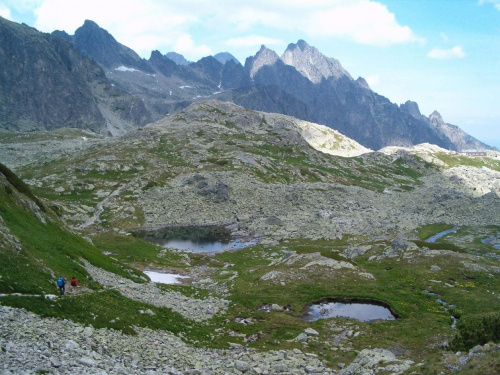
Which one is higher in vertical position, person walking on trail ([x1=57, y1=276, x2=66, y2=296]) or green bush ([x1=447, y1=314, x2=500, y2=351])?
person walking on trail ([x1=57, y1=276, x2=66, y2=296])

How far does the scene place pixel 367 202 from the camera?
484 feet

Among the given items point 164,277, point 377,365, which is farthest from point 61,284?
point 164,277

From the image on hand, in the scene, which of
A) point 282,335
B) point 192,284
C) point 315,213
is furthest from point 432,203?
point 282,335

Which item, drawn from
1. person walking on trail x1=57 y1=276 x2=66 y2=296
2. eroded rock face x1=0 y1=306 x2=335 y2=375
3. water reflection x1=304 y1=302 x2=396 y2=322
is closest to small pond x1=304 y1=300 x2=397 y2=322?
water reflection x1=304 y1=302 x2=396 y2=322

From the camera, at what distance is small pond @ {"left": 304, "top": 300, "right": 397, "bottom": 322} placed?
43.6 m

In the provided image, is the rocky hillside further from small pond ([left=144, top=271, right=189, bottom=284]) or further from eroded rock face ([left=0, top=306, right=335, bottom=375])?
small pond ([left=144, top=271, right=189, bottom=284])

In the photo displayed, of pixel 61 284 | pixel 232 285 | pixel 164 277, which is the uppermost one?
pixel 61 284

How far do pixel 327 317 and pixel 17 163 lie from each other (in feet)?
546

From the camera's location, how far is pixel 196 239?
96.5 metres

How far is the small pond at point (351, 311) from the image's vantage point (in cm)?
4359

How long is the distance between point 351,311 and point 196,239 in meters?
57.1

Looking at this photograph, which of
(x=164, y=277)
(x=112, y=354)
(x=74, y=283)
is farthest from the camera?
(x=164, y=277)

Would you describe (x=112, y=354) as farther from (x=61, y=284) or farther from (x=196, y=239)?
(x=196, y=239)

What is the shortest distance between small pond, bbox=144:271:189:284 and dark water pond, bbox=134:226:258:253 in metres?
23.7
